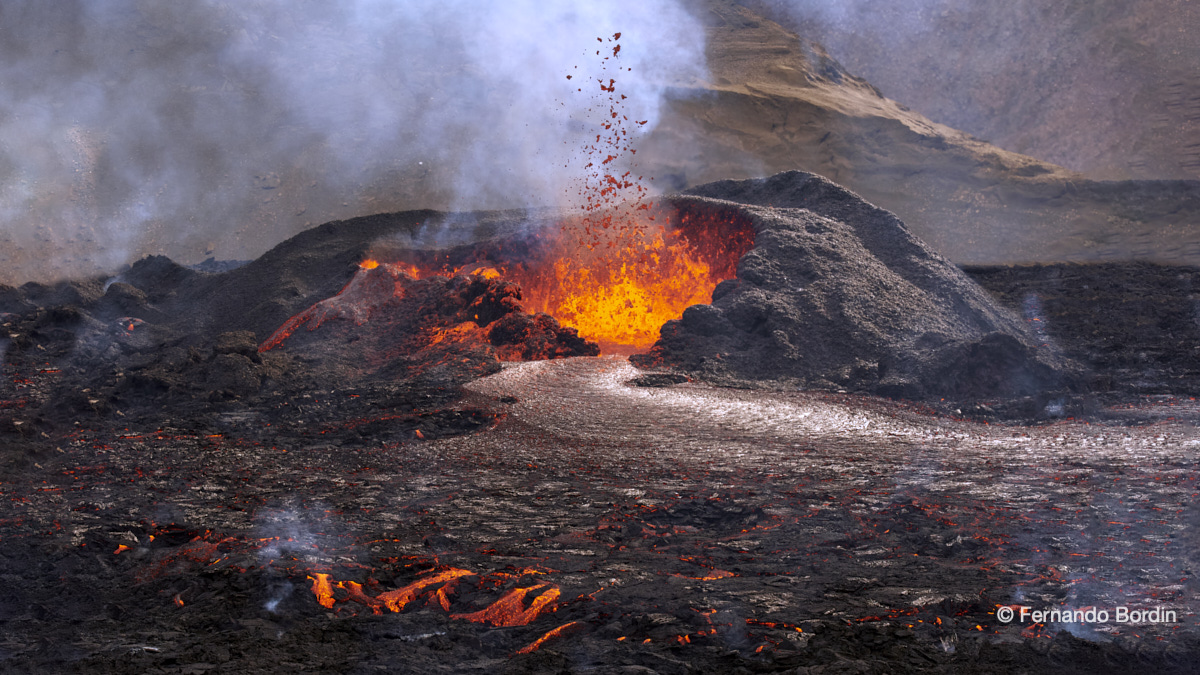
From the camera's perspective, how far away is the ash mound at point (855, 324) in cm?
950

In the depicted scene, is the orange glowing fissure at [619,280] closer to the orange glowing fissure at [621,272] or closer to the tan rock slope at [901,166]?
the orange glowing fissure at [621,272]

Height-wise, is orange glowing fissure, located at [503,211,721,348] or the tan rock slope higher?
the tan rock slope

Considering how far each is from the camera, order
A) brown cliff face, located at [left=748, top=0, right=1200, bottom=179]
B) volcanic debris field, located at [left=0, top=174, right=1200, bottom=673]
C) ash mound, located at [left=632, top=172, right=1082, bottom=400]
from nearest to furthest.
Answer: volcanic debris field, located at [left=0, top=174, right=1200, bottom=673], ash mound, located at [left=632, top=172, right=1082, bottom=400], brown cliff face, located at [left=748, top=0, right=1200, bottom=179]

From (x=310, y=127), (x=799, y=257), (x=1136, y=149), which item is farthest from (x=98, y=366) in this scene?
(x=1136, y=149)

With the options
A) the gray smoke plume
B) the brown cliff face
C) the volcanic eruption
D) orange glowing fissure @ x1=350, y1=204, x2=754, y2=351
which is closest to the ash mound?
the volcanic eruption

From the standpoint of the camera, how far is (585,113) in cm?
3125

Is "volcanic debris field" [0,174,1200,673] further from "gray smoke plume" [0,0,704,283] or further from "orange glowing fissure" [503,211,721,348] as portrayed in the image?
"gray smoke plume" [0,0,704,283]

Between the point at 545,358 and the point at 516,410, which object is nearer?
the point at 516,410

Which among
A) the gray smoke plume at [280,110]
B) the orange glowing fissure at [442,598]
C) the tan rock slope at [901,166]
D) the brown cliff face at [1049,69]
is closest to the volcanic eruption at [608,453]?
the orange glowing fissure at [442,598]

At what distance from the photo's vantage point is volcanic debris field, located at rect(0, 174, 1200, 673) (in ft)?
11.2

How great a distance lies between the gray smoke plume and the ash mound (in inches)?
614

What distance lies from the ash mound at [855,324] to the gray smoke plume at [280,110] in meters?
15.6

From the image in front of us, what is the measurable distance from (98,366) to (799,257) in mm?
11394

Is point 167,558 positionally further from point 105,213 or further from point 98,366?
point 105,213
